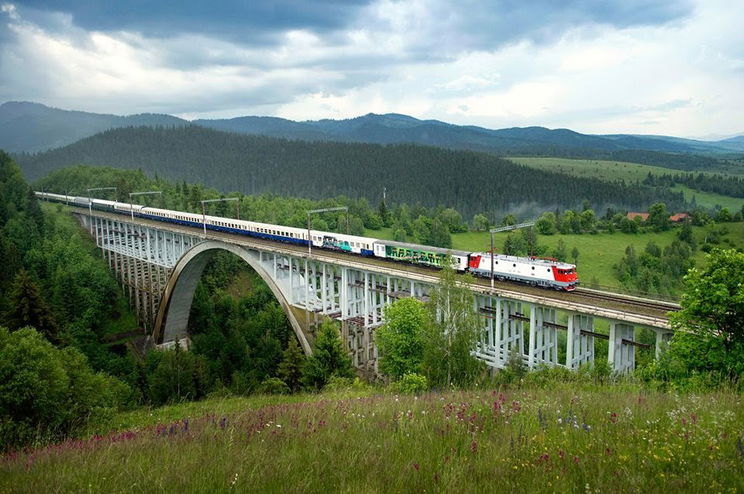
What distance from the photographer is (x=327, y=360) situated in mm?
35562

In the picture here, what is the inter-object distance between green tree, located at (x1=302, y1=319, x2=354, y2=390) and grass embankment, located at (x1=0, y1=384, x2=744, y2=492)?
26.0 metres

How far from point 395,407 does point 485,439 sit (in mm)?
3019

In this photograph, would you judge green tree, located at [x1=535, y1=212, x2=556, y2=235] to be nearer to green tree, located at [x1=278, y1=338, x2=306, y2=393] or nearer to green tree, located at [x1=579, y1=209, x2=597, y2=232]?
green tree, located at [x1=579, y1=209, x2=597, y2=232]

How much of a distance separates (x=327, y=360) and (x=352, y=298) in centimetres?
838

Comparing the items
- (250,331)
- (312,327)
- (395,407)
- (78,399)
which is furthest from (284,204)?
(395,407)

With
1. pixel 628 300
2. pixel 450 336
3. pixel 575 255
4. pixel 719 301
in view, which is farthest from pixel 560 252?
pixel 719 301

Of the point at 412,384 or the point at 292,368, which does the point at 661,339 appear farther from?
the point at 292,368

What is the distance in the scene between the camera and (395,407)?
9.95m

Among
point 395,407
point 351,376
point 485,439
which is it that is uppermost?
point 485,439

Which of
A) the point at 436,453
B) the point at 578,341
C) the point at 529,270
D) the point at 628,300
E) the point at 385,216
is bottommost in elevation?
the point at 385,216

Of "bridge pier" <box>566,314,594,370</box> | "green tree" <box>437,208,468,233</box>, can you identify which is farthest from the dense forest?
"green tree" <box>437,208,468,233</box>

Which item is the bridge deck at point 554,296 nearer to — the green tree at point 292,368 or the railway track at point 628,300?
the railway track at point 628,300

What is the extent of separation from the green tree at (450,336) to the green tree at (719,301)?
966 cm

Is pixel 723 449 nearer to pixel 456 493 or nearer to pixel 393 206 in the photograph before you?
pixel 456 493
